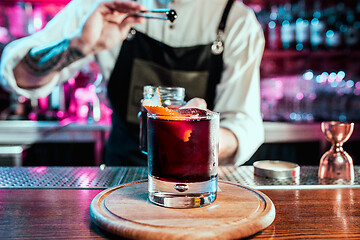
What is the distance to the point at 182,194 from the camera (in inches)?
29.0

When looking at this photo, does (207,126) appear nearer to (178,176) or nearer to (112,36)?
(178,176)

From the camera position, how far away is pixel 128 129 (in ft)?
6.11

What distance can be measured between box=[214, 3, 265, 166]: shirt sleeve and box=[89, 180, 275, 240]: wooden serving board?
85cm

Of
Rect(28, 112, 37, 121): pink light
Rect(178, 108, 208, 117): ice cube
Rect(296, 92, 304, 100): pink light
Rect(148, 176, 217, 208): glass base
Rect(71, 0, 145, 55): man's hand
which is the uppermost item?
Rect(71, 0, 145, 55): man's hand

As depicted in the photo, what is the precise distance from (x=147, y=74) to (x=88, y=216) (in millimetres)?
1186

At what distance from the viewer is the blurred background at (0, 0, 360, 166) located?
309cm

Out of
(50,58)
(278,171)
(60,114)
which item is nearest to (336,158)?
(278,171)

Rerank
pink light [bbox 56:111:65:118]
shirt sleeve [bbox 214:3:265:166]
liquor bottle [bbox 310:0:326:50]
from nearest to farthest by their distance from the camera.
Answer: shirt sleeve [bbox 214:3:265:166], pink light [bbox 56:111:65:118], liquor bottle [bbox 310:0:326:50]

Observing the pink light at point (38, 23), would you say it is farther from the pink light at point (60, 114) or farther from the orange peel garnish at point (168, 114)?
the orange peel garnish at point (168, 114)

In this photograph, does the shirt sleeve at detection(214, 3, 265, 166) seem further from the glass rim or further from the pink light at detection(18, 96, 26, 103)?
the pink light at detection(18, 96, 26, 103)

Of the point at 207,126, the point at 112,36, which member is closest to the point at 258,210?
the point at 207,126

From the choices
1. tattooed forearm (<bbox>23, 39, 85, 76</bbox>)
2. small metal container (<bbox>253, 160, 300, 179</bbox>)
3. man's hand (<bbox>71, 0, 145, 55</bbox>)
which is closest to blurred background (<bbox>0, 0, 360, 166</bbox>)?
tattooed forearm (<bbox>23, 39, 85, 76</bbox>)

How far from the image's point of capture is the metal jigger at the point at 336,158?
104cm

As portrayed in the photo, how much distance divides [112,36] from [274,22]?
8.97ft
